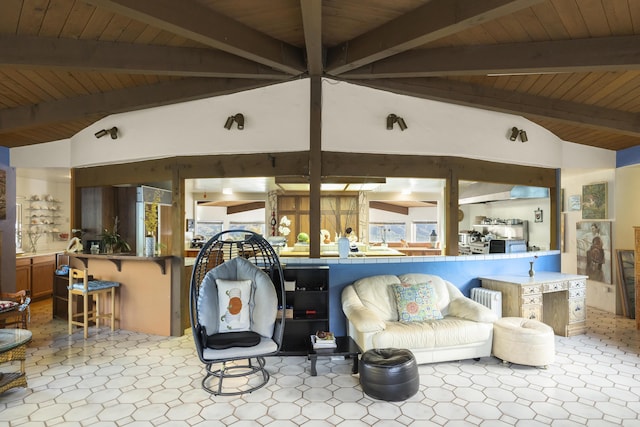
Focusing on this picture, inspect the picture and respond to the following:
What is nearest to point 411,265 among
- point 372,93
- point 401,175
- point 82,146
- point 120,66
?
point 401,175

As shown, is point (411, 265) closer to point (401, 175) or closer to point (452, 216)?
point (452, 216)

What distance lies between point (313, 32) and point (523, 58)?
1801 mm

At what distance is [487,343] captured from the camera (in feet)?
13.1

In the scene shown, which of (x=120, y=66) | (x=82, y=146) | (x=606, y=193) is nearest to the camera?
(x=120, y=66)

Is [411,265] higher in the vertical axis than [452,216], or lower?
lower

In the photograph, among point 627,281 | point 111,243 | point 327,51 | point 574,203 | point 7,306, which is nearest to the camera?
point 327,51

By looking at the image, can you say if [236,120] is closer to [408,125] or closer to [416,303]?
[408,125]

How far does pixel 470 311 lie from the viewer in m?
4.11

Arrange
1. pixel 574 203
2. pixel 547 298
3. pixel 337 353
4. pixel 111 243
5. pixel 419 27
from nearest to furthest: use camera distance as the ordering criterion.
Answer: pixel 419 27, pixel 337 353, pixel 547 298, pixel 111 243, pixel 574 203

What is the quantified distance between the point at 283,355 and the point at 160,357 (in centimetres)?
140

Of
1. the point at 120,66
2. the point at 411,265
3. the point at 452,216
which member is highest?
the point at 120,66

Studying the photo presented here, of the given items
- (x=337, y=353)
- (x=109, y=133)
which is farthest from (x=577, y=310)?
(x=109, y=133)

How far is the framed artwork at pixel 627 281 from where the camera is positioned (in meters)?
5.81

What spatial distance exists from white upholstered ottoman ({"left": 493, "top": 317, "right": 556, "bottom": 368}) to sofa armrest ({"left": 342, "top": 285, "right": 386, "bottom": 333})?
1.30 meters
